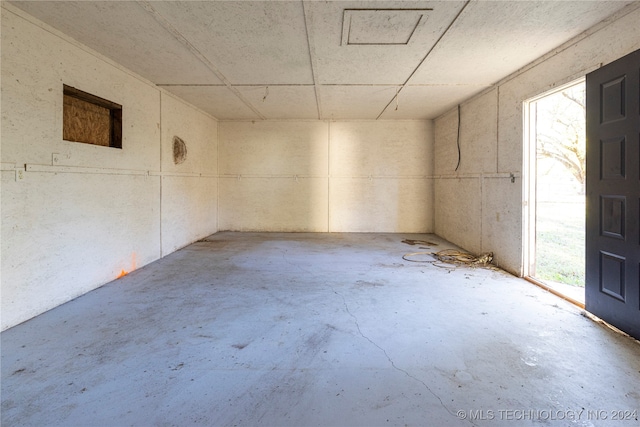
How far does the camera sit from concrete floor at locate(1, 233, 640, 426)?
A: 1530mm

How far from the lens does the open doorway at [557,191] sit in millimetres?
3729

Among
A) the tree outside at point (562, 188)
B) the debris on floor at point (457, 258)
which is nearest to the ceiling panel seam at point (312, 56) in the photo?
the debris on floor at point (457, 258)

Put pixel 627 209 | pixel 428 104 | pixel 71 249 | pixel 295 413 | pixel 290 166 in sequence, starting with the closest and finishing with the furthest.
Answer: pixel 295 413 → pixel 627 209 → pixel 71 249 → pixel 428 104 → pixel 290 166

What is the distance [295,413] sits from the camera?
1.52m

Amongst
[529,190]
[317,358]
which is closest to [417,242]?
[529,190]

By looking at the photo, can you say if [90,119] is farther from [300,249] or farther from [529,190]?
[529,190]

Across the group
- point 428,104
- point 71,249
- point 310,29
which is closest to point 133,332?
point 71,249

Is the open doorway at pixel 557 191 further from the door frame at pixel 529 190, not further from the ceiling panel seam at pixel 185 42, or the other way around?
the ceiling panel seam at pixel 185 42

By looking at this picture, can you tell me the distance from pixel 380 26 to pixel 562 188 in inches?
526

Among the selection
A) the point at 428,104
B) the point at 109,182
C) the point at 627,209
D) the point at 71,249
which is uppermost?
the point at 428,104

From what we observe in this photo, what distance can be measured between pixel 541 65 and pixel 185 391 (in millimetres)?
4601

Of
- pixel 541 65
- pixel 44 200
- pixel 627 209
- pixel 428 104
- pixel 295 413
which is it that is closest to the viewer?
pixel 295 413

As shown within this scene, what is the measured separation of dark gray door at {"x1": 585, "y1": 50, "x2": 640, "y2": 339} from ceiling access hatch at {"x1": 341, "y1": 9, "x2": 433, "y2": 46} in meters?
1.64

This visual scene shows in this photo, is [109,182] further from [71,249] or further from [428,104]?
[428,104]
